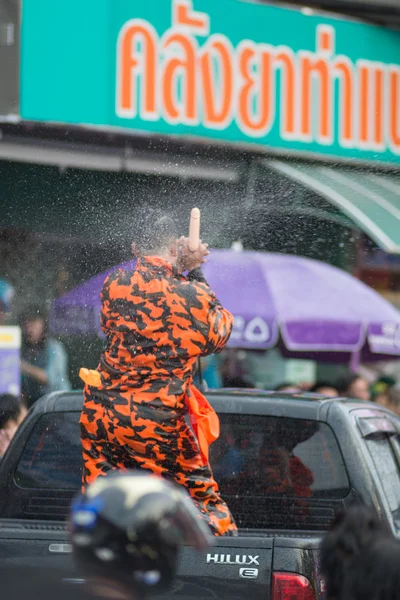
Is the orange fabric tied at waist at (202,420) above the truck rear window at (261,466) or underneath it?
above

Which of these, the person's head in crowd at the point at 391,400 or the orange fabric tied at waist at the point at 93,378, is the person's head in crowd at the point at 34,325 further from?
the orange fabric tied at waist at the point at 93,378

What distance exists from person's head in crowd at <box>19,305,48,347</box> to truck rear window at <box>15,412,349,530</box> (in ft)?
11.8

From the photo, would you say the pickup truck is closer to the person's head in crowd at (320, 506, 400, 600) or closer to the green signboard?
the person's head in crowd at (320, 506, 400, 600)

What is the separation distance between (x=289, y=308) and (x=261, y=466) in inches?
170

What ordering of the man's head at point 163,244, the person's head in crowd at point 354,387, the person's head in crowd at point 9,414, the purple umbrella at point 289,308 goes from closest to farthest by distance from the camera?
the man's head at point 163,244, the person's head in crowd at point 9,414, the purple umbrella at point 289,308, the person's head in crowd at point 354,387

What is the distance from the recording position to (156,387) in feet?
16.4

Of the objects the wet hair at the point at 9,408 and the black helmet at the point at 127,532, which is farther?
the wet hair at the point at 9,408

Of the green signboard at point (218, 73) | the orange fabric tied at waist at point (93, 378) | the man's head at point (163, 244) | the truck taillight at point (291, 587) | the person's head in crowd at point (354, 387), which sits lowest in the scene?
the person's head in crowd at point (354, 387)

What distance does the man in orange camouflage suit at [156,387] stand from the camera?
499 centimetres

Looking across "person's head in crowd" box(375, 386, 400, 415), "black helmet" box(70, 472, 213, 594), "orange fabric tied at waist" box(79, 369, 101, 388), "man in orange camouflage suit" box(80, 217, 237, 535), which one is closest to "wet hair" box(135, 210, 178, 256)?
"man in orange camouflage suit" box(80, 217, 237, 535)

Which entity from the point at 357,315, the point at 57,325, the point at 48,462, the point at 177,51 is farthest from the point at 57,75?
the point at 48,462

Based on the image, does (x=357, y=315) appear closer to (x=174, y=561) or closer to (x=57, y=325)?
(x=57, y=325)

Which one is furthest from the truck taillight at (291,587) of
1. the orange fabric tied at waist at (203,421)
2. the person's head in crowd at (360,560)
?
the person's head in crowd at (360,560)

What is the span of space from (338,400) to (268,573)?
1.33m
